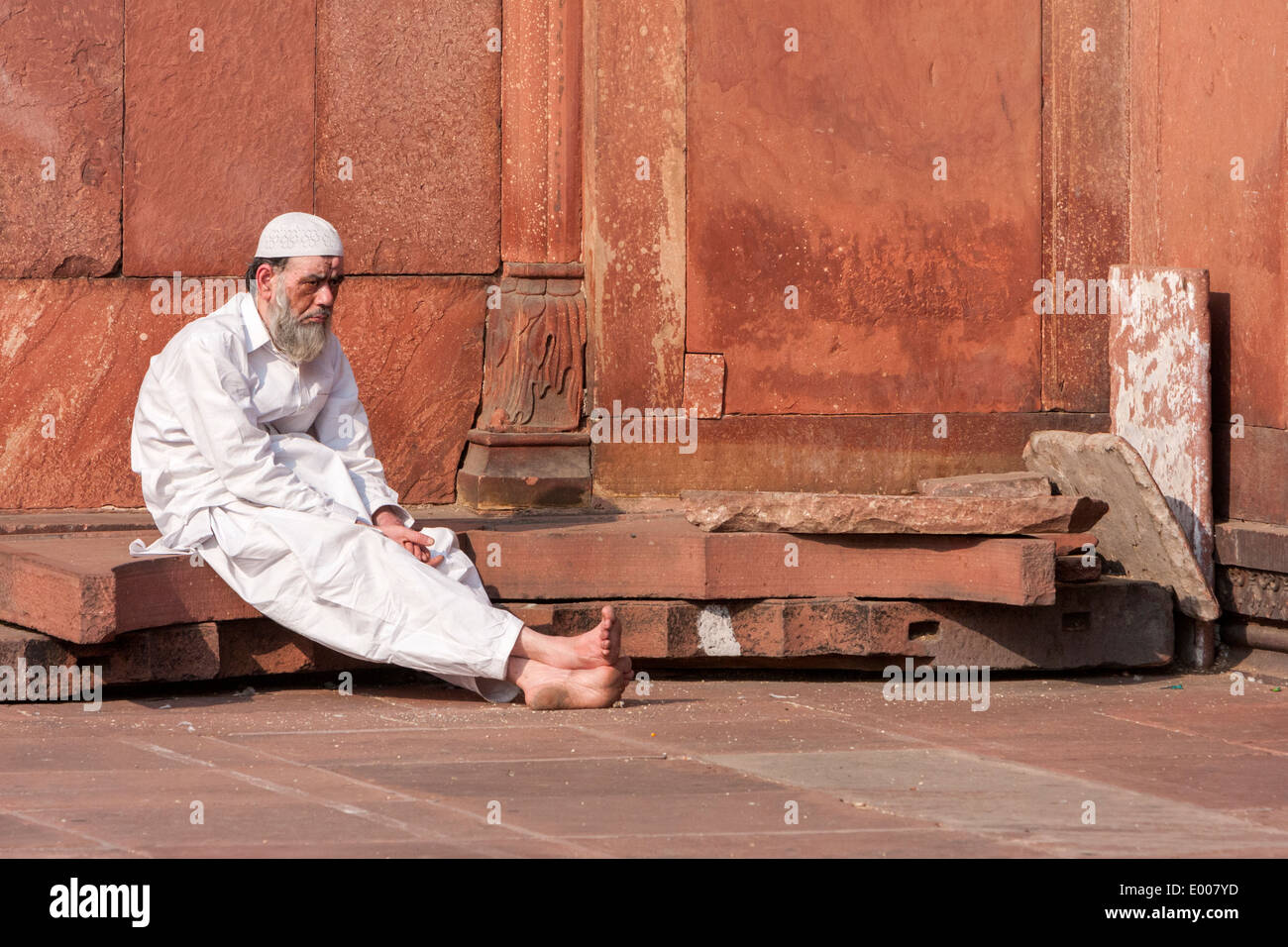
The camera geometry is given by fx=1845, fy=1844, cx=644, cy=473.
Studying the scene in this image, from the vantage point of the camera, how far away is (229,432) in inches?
224

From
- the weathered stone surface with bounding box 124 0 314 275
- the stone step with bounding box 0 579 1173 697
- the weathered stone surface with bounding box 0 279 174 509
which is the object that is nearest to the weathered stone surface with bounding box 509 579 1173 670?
the stone step with bounding box 0 579 1173 697

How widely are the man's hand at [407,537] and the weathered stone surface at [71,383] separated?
6.24ft

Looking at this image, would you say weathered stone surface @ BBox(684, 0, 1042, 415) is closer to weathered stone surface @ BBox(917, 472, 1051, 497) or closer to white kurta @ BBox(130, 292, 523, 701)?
weathered stone surface @ BBox(917, 472, 1051, 497)

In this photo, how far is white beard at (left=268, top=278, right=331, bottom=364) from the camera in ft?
19.4

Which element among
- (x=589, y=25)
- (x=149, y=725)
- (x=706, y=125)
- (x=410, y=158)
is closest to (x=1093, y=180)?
(x=706, y=125)

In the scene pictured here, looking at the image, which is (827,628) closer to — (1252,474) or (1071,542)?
(1071,542)

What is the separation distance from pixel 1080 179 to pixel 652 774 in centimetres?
411

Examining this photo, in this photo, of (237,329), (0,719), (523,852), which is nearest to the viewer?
(523,852)

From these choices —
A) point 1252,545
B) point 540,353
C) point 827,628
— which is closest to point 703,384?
point 540,353

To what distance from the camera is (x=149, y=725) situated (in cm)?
540

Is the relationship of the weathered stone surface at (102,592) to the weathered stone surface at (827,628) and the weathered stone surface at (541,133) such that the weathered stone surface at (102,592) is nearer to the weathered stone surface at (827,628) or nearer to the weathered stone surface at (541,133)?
the weathered stone surface at (827,628)

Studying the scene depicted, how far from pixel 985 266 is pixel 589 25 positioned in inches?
76.8

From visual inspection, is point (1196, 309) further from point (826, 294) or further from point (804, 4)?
point (804, 4)

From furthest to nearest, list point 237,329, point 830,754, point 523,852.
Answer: point 237,329, point 830,754, point 523,852
